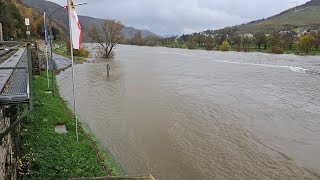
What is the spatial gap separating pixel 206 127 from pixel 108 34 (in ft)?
173

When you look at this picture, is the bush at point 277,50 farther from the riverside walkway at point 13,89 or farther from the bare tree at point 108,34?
the riverside walkway at point 13,89

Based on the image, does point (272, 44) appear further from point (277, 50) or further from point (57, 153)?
point (57, 153)

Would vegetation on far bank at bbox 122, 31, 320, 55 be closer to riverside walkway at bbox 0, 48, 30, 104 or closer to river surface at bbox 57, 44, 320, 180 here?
river surface at bbox 57, 44, 320, 180

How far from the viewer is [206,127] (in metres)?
17.7

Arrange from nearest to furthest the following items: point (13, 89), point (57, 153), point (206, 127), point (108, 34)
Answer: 1. point (13, 89)
2. point (57, 153)
3. point (206, 127)
4. point (108, 34)

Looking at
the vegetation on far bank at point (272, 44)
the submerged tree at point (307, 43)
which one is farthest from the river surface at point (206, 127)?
the vegetation on far bank at point (272, 44)

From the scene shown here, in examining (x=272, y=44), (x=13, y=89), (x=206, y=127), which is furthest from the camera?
(x=272, y=44)

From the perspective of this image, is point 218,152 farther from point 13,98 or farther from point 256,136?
point 13,98

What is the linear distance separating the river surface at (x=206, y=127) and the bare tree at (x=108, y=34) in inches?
1403

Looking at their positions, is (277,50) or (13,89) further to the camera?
(277,50)

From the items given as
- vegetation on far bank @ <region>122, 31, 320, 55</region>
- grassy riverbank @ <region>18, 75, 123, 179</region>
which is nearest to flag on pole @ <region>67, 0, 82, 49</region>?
grassy riverbank @ <region>18, 75, 123, 179</region>

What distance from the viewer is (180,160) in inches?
519

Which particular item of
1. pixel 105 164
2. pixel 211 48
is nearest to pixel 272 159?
pixel 105 164

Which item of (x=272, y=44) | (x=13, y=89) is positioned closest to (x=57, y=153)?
(x=13, y=89)
